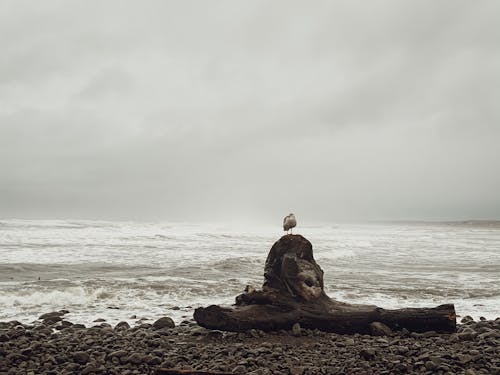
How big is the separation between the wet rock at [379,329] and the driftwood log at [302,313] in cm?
10

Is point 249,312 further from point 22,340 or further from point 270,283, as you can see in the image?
point 22,340

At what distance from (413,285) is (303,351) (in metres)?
8.93

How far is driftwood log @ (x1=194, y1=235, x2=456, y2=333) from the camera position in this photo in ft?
26.3

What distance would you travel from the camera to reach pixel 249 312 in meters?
8.18

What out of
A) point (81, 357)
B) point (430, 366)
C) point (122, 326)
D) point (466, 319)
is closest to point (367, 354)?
point (430, 366)

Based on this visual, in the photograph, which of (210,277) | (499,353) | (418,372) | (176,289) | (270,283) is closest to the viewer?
(418,372)

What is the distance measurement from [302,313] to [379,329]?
1.57 metres

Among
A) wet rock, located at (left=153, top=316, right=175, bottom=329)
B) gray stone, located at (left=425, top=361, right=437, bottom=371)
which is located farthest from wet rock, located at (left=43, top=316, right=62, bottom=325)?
gray stone, located at (left=425, top=361, right=437, bottom=371)

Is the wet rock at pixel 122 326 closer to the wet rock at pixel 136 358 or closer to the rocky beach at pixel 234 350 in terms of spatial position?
the rocky beach at pixel 234 350

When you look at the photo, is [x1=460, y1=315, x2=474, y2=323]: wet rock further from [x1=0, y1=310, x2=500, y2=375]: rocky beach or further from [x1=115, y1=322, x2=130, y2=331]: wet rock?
[x1=115, y1=322, x2=130, y2=331]: wet rock

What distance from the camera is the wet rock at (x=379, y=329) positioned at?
8070 millimetres

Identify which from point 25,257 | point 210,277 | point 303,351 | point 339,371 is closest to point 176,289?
point 210,277

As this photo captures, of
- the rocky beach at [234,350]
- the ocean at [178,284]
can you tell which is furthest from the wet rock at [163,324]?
the ocean at [178,284]

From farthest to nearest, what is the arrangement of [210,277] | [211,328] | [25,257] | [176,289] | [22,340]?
1. [25,257]
2. [210,277]
3. [176,289]
4. [211,328]
5. [22,340]
